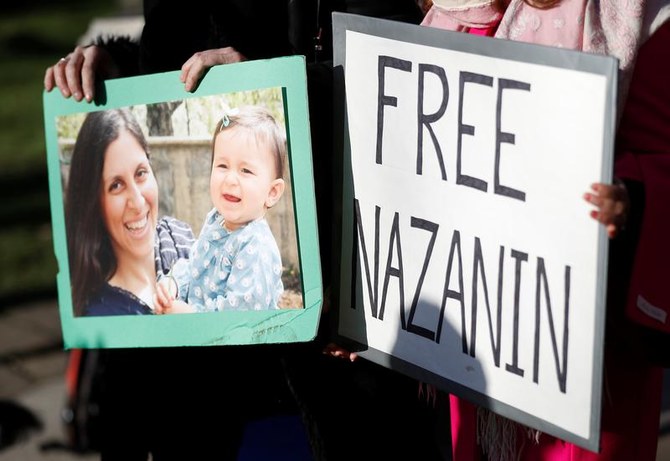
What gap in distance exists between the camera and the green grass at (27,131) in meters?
6.12

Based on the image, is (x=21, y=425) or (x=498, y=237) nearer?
(x=498, y=237)

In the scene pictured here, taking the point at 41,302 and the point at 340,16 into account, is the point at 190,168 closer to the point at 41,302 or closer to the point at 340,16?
the point at 340,16

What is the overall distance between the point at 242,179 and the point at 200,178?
0.40 ft

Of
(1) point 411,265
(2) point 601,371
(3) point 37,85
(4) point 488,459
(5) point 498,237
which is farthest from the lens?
(3) point 37,85

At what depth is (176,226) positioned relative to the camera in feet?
7.98

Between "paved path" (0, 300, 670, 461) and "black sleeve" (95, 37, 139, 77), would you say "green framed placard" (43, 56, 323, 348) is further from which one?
"paved path" (0, 300, 670, 461)

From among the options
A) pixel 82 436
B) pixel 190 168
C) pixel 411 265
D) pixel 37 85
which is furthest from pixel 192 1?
pixel 37 85

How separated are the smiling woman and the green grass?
3.34 m

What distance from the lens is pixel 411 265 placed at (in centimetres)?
216

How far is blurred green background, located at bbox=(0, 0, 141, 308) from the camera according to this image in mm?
6059

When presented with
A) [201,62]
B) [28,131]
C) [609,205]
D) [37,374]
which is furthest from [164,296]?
[28,131]

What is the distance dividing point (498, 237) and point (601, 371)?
0.31m

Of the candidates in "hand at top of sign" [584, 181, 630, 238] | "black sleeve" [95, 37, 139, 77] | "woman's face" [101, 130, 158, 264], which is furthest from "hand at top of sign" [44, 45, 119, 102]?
"hand at top of sign" [584, 181, 630, 238]

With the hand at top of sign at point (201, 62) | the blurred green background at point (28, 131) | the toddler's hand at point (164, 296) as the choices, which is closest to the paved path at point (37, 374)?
the blurred green background at point (28, 131)
